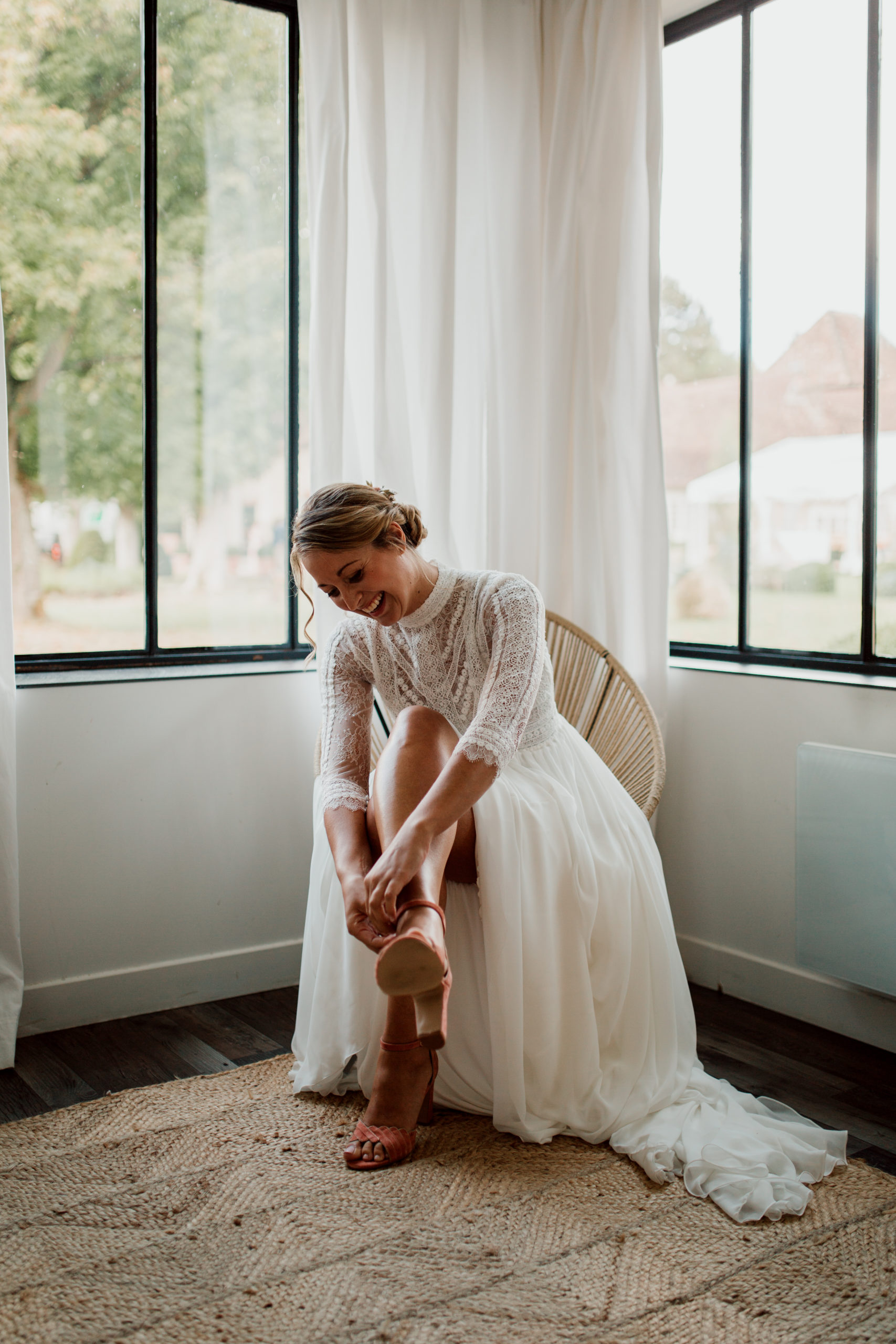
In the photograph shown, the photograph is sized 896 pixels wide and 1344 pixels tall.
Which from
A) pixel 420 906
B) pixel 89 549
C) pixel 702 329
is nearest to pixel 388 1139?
pixel 420 906

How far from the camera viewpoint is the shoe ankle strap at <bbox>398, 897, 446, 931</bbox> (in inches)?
64.4

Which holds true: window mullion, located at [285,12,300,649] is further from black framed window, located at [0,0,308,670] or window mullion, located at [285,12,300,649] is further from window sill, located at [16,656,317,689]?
window sill, located at [16,656,317,689]

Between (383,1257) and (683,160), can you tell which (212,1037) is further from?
(683,160)

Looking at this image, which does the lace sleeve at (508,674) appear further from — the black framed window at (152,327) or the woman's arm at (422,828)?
the black framed window at (152,327)

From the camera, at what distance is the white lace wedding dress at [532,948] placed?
1.86 metres

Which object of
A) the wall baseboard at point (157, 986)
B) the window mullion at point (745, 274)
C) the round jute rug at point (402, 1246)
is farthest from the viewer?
the window mullion at point (745, 274)

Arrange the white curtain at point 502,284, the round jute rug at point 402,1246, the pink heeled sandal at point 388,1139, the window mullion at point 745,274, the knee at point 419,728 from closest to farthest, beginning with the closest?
the round jute rug at point 402,1246
the pink heeled sandal at point 388,1139
the knee at point 419,728
the white curtain at point 502,284
the window mullion at point 745,274

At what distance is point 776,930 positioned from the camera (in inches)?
101

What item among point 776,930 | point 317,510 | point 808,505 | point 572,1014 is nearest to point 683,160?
point 808,505

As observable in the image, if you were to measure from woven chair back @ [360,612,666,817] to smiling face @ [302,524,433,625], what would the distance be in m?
0.51

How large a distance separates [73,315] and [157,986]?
1.51m

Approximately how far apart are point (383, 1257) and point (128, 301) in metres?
2.05

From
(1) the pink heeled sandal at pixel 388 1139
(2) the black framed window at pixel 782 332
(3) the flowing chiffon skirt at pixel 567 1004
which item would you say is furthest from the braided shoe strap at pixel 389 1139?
(2) the black framed window at pixel 782 332

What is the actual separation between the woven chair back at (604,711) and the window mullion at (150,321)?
0.61 m
